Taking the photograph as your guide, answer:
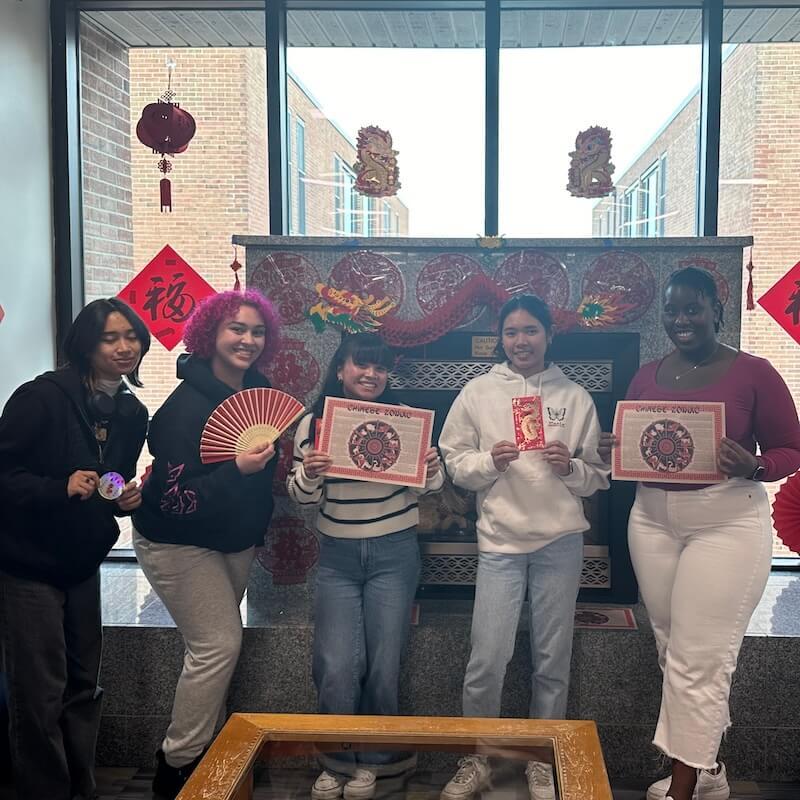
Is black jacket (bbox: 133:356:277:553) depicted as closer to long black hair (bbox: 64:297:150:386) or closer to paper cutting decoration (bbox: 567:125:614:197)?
long black hair (bbox: 64:297:150:386)

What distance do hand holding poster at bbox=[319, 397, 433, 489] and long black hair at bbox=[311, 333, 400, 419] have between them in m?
0.07

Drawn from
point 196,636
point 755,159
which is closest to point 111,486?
point 196,636

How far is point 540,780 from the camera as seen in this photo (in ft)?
6.52

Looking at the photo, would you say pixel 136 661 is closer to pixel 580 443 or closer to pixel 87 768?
pixel 87 768

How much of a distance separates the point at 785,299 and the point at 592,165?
0.86 m

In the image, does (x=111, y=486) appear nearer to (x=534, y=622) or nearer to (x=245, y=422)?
(x=245, y=422)

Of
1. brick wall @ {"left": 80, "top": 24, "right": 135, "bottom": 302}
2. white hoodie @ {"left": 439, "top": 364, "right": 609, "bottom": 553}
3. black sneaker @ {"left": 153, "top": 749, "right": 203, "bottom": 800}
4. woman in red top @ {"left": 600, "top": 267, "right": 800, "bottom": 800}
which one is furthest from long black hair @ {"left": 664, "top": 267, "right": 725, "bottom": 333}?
brick wall @ {"left": 80, "top": 24, "right": 135, "bottom": 302}

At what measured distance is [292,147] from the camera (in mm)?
3855

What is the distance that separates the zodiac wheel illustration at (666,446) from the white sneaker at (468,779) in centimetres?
103

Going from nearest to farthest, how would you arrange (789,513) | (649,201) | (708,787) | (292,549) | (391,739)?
(391,739) → (789,513) → (708,787) → (292,549) → (649,201)

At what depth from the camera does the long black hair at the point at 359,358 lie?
2.67 meters

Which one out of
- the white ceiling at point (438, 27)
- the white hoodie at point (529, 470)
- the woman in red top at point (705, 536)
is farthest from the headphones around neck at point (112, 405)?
the white ceiling at point (438, 27)

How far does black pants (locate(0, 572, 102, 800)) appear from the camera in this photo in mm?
2402

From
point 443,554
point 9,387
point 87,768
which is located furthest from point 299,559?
point 9,387
